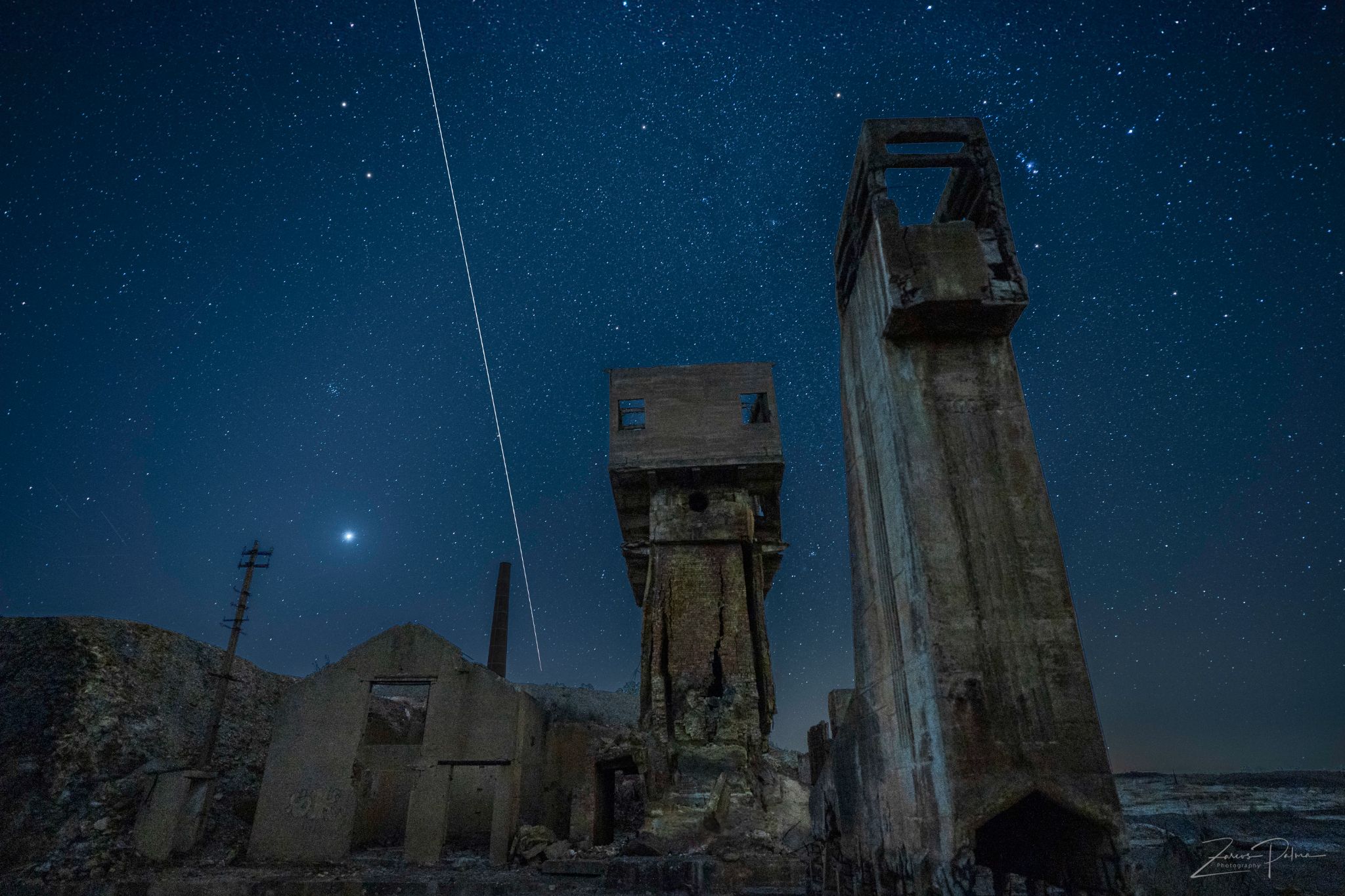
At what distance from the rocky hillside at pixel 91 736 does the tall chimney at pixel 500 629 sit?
52.0 feet

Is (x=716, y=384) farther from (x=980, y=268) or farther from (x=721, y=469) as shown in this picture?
(x=980, y=268)

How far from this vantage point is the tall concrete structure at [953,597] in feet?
13.0

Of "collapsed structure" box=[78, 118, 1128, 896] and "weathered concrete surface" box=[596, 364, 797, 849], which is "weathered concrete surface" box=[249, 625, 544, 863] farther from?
"collapsed structure" box=[78, 118, 1128, 896]

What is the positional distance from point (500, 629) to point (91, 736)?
65.3 ft

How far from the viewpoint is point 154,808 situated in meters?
14.0

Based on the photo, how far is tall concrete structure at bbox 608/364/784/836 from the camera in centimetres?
1445

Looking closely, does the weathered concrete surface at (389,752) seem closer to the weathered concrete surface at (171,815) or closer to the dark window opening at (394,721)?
the weathered concrete surface at (171,815)

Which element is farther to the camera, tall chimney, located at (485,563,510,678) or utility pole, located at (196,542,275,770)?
tall chimney, located at (485,563,510,678)

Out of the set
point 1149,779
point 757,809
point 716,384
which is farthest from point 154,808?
point 1149,779

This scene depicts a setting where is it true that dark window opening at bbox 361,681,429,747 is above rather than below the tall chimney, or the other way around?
below

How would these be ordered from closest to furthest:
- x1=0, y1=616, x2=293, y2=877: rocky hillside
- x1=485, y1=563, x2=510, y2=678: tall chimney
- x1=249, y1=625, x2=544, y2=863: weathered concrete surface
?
x1=0, y1=616, x2=293, y2=877: rocky hillside
x1=249, y1=625, x2=544, y2=863: weathered concrete surface
x1=485, y1=563, x2=510, y2=678: tall chimney

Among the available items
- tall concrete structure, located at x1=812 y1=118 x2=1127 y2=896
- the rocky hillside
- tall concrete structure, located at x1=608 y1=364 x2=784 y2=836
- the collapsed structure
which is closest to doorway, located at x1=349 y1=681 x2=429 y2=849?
the rocky hillside

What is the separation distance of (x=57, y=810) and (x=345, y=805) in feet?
17.4

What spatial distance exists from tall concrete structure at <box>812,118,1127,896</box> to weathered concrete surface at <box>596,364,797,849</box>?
872cm
